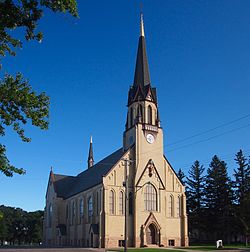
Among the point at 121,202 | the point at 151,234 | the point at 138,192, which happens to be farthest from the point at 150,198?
the point at 151,234

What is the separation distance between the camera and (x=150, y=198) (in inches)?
2267

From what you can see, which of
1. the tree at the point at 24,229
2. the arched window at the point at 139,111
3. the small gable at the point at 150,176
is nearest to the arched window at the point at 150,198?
the small gable at the point at 150,176

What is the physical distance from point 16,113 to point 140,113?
49.8 metres

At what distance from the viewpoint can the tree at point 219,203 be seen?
233ft

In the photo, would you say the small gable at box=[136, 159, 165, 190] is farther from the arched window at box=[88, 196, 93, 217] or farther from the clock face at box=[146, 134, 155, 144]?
the arched window at box=[88, 196, 93, 217]

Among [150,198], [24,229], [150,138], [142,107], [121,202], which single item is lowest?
[24,229]

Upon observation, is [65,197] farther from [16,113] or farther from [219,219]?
[16,113]

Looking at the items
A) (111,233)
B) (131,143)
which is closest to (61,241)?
(111,233)

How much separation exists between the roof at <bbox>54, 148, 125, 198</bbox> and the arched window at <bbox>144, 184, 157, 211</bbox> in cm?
659

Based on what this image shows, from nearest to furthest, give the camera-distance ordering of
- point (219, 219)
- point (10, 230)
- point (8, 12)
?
point (8, 12)
point (219, 219)
point (10, 230)

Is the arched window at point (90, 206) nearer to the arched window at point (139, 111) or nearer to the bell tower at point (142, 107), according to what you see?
the bell tower at point (142, 107)

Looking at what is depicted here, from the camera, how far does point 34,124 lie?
1058 cm

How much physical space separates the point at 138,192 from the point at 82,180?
20.9 m

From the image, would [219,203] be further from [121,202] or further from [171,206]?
[121,202]
